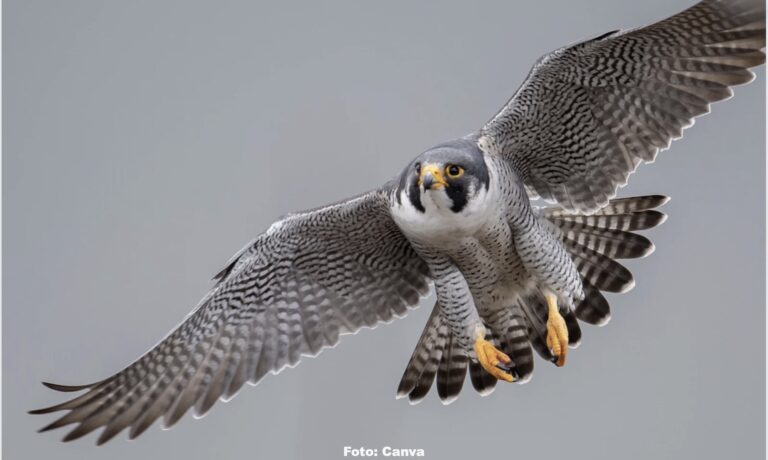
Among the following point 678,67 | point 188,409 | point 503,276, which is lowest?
point 188,409

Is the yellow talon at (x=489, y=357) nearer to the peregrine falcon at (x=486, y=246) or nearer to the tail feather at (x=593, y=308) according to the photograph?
the peregrine falcon at (x=486, y=246)

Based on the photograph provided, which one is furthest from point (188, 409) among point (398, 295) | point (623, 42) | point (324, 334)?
point (623, 42)

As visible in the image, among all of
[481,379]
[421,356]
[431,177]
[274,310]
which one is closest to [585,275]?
[481,379]

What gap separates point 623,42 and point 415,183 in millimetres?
1322

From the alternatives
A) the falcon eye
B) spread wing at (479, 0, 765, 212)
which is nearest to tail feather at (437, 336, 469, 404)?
spread wing at (479, 0, 765, 212)

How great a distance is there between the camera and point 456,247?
20.5 ft

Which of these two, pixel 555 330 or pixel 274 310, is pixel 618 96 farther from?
pixel 274 310

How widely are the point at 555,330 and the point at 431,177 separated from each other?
1327mm

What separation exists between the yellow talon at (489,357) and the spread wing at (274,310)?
0.80 m

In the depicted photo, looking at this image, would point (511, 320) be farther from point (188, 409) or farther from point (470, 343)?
point (188, 409)

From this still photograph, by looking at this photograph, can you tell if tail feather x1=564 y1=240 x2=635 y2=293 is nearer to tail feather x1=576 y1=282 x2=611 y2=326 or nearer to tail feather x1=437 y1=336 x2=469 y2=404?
tail feather x1=576 y1=282 x2=611 y2=326

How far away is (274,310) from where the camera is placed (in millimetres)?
7051

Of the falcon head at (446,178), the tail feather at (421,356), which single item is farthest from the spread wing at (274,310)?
the falcon head at (446,178)

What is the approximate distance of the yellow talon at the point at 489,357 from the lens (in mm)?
6418
